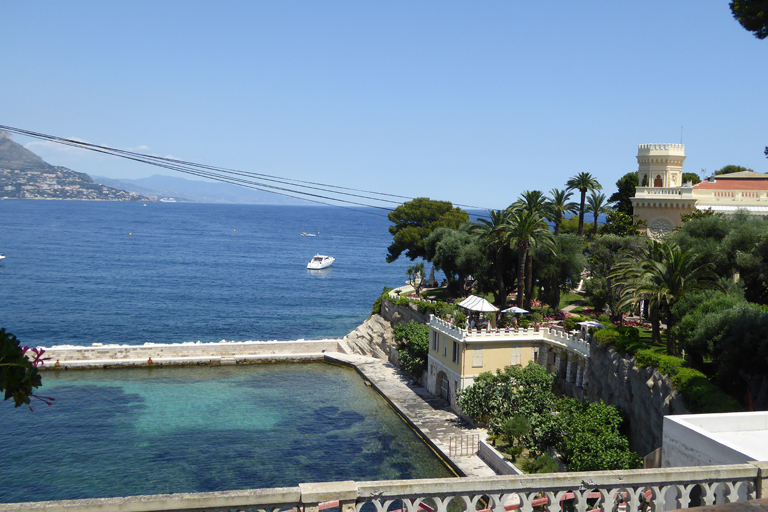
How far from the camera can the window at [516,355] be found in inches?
1613

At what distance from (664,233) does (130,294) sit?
7521 cm

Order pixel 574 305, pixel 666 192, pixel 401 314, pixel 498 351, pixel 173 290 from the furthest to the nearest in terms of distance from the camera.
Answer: pixel 173 290, pixel 401 314, pixel 574 305, pixel 666 192, pixel 498 351

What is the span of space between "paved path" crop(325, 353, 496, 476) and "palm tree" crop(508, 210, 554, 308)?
10837 mm

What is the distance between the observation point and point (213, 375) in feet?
174

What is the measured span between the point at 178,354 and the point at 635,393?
41064 mm

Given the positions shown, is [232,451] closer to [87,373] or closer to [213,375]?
[213,375]

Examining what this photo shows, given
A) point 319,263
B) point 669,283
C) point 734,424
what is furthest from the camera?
point 319,263

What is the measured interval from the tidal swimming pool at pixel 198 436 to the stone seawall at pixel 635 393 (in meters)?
9.56

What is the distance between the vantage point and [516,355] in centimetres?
4100

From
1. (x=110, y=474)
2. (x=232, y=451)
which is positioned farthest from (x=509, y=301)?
(x=110, y=474)

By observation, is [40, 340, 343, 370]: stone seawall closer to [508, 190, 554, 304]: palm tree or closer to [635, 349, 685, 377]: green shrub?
[508, 190, 554, 304]: palm tree

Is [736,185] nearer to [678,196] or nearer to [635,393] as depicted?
[678,196]

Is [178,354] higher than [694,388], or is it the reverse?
[694,388]

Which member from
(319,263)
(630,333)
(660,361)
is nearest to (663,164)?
(630,333)
